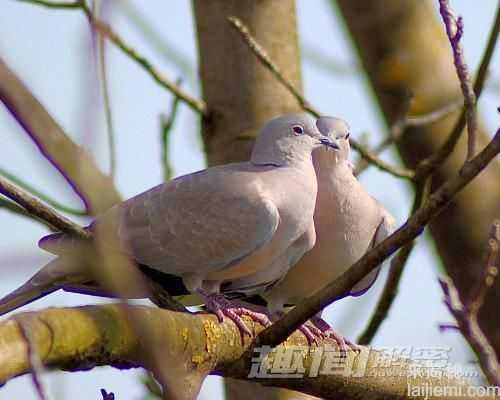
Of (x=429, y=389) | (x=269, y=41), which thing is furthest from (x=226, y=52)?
(x=429, y=389)

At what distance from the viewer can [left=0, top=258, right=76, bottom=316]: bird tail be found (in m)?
3.25

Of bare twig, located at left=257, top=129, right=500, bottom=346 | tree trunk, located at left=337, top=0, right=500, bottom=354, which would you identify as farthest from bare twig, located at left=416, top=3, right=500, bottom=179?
bare twig, located at left=257, top=129, right=500, bottom=346

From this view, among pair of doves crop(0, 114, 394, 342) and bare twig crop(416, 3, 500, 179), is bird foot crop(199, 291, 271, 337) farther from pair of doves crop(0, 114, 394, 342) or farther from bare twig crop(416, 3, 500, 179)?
bare twig crop(416, 3, 500, 179)

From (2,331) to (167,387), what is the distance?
1.00 ft

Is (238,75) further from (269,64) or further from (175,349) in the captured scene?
(175,349)

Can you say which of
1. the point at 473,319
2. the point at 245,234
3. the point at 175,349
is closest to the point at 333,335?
the point at 245,234

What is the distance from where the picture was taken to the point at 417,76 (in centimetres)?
478

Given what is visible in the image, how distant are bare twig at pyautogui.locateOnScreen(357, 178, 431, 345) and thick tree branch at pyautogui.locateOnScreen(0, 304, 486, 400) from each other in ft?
1.61

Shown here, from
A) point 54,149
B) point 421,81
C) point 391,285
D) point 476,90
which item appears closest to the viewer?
point 54,149

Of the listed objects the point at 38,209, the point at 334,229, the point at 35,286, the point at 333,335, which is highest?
the point at 38,209

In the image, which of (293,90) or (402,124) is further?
(402,124)

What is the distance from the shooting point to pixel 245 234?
3385 millimetres

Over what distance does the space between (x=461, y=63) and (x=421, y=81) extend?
8.36 ft

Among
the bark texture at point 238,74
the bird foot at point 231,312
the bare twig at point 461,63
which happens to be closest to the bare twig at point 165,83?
the bark texture at point 238,74
